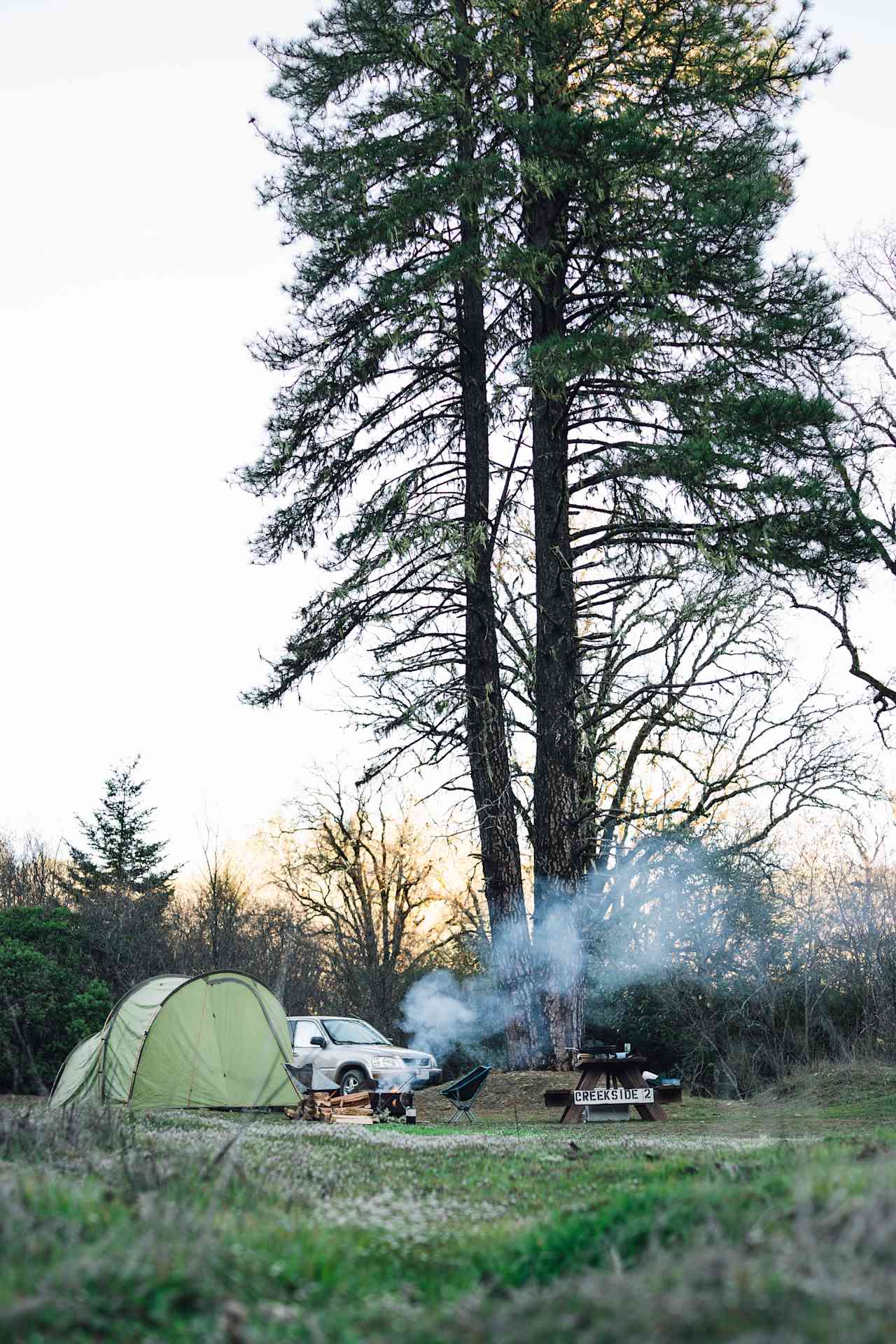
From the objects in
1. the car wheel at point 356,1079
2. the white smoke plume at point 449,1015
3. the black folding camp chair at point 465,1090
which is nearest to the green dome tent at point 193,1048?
the black folding camp chair at point 465,1090

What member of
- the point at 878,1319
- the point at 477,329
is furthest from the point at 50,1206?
the point at 477,329

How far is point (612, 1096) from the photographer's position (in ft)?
42.2

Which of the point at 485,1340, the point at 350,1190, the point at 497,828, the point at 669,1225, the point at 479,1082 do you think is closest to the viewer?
the point at 485,1340

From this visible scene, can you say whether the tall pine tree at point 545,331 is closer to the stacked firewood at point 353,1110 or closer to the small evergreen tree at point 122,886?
the stacked firewood at point 353,1110

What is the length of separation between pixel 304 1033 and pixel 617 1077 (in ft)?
18.8

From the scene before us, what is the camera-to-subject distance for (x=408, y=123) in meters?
16.6

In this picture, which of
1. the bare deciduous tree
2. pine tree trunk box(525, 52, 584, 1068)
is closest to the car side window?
pine tree trunk box(525, 52, 584, 1068)

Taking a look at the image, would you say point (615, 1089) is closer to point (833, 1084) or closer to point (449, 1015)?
point (833, 1084)

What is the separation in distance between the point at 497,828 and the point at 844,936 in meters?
7.32

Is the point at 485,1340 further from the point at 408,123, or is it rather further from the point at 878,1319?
the point at 408,123

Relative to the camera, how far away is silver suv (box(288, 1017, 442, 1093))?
17.3 meters

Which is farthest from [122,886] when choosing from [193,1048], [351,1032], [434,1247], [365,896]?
[434,1247]

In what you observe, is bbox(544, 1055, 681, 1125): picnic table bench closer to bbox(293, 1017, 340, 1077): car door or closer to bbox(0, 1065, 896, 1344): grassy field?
bbox(293, 1017, 340, 1077): car door

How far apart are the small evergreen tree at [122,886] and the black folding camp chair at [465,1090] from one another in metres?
10.6
